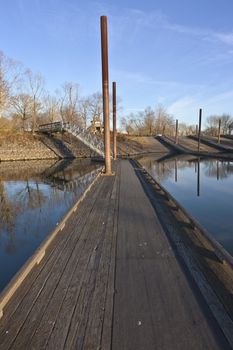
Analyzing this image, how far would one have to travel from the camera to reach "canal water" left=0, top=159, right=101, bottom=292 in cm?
662

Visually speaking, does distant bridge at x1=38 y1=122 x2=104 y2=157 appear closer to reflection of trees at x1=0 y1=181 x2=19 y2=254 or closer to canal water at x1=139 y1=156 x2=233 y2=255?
canal water at x1=139 y1=156 x2=233 y2=255

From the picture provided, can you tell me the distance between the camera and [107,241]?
17.7 feet

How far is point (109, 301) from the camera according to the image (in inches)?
129

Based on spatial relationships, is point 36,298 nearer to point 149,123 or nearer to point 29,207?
point 29,207

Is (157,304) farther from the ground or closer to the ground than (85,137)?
closer to the ground

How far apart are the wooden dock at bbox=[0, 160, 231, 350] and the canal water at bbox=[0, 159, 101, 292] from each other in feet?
5.57

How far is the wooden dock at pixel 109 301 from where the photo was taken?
8.68 feet

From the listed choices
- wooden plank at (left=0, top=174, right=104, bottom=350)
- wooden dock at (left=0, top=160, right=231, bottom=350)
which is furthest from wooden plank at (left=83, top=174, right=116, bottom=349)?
wooden plank at (left=0, top=174, right=104, bottom=350)

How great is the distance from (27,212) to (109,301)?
26.6ft

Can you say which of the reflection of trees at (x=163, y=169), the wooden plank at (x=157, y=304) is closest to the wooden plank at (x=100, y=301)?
the wooden plank at (x=157, y=304)

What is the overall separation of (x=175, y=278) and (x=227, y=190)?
39.9 ft

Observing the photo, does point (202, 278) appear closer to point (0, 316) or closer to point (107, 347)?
point (107, 347)

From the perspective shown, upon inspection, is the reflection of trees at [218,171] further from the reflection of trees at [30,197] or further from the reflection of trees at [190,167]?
the reflection of trees at [30,197]

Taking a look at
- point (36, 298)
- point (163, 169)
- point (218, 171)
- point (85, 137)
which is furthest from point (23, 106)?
point (36, 298)
